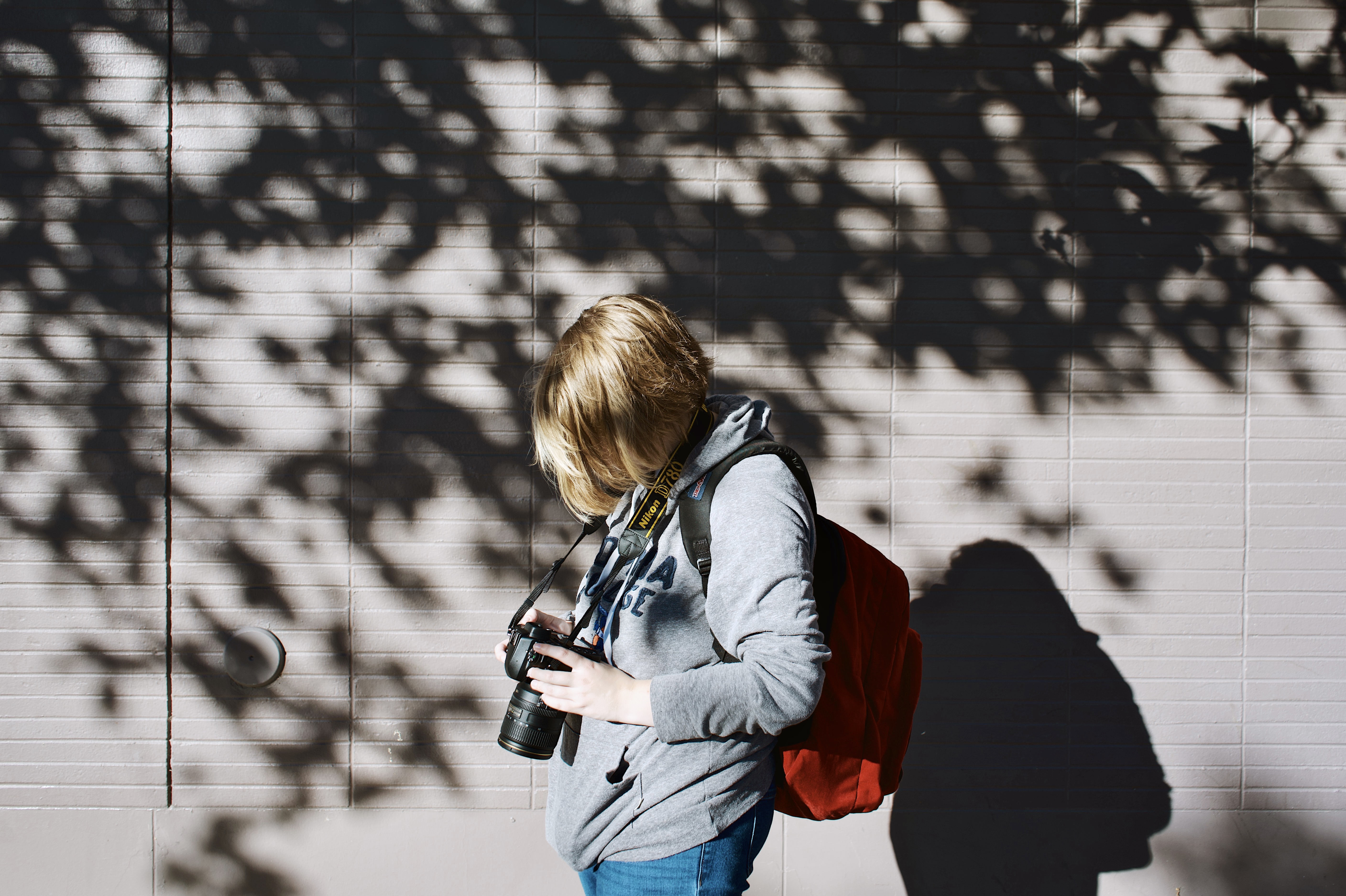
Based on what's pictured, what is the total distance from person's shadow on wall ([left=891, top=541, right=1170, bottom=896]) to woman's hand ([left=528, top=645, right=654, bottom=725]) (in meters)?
1.91

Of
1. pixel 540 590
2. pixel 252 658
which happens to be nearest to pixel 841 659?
pixel 540 590

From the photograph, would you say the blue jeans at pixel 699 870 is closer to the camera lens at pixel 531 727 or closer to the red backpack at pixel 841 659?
the red backpack at pixel 841 659

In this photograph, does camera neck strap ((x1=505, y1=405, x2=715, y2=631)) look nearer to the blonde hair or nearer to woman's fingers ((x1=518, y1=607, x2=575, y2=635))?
the blonde hair

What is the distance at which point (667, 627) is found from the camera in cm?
156

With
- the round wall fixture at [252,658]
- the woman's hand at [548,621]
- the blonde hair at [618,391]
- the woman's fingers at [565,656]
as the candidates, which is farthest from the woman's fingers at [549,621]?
the round wall fixture at [252,658]

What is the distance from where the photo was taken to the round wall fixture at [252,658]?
2949mm

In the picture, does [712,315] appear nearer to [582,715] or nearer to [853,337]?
[853,337]

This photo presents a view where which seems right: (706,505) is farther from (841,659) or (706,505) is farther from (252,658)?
(252,658)

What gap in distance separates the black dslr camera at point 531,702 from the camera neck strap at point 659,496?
0.09 metres

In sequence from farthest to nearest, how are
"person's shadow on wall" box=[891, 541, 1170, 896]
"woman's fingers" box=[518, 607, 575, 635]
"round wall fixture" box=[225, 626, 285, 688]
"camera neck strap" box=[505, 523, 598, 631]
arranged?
"person's shadow on wall" box=[891, 541, 1170, 896], "round wall fixture" box=[225, 626, 285, 688], "woman's fingers" box=[518, 607, 575, 635], "camera neck strap" box=[505, 523, 598, 631]

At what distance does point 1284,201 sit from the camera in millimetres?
3064

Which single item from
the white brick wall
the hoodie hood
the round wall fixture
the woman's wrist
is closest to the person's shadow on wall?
the white brick wall

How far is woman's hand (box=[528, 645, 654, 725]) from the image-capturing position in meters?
1.49

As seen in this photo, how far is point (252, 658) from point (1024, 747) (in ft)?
10.2
